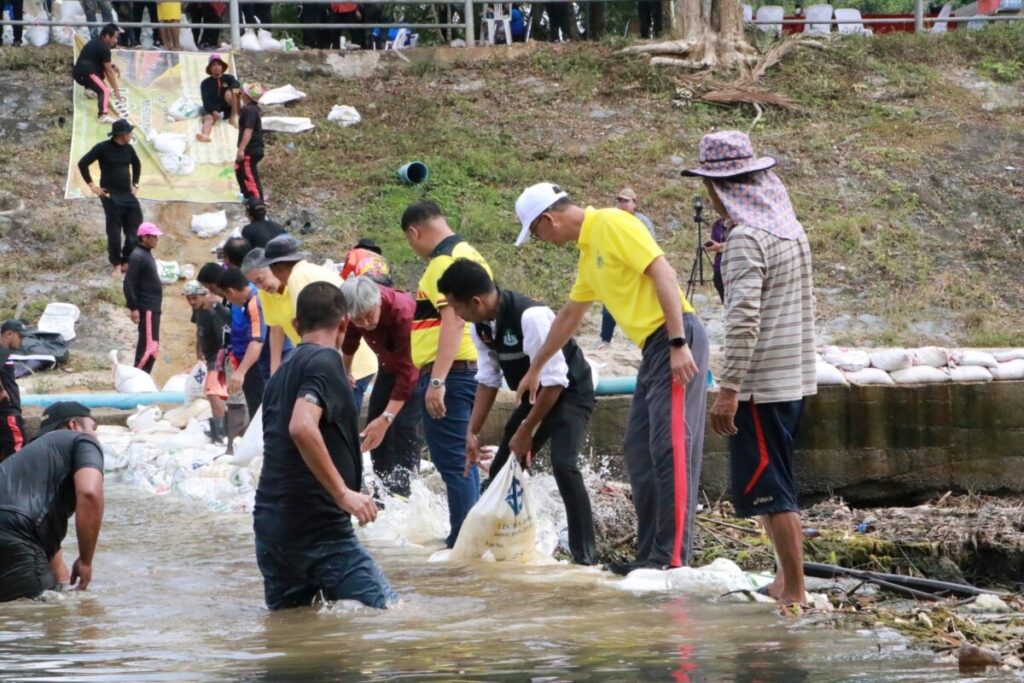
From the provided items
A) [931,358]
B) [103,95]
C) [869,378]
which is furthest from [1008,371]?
[103,95]

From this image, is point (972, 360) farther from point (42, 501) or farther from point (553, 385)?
point (42, 501)

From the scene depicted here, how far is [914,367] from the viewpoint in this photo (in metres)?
11.5

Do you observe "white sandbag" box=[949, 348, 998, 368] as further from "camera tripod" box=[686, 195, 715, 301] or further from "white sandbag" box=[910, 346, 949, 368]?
"camera tripod" box=[686, 195, 715, 301]

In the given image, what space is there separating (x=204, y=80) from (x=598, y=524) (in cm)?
1395

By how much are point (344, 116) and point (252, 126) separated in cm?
342

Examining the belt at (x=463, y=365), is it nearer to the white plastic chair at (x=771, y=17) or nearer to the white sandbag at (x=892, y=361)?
the white sandbag at (x=892, y=361)

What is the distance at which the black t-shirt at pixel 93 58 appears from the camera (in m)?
19.9

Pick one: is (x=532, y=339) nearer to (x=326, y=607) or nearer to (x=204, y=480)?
(x=326, y=607)

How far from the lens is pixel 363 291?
723cm

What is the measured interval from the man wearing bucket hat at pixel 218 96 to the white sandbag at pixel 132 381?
6.93 meters

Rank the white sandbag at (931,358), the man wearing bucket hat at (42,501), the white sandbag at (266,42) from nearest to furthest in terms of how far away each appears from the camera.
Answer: the man wearing bucket hat at (42,501)
the white sandbag at (931,358)
the white sandbag at (266,42)

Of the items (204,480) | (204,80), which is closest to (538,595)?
(204,480)

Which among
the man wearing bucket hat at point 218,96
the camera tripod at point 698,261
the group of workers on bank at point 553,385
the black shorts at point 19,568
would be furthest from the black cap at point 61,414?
the man wearing bucket hat at point 218,96

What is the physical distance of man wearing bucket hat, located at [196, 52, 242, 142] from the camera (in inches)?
789
